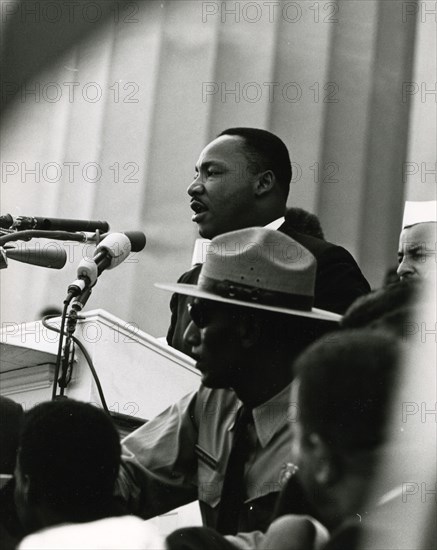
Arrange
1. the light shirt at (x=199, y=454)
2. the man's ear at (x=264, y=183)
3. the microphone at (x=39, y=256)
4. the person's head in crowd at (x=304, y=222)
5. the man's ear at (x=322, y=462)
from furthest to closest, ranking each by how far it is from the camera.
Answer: the person's head in crowd at (x=304, y=222), the man's ear at (x=264, y=183), the microphone at (x=39, y=256), the light shirt at (x=199, y=454), the man's ear at (x=322, y=462)

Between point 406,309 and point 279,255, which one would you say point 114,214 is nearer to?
point 279,255

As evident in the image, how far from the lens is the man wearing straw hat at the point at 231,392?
1.77 meters

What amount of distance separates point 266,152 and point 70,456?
1388 millimetres

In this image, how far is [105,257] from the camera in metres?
2.56

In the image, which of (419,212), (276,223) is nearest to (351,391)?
(419,212)

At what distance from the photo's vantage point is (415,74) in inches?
121

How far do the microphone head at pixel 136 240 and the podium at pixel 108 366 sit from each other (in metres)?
0.20

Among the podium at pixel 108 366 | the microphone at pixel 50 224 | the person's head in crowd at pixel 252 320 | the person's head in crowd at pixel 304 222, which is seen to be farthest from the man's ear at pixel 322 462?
the person's head in crowd at pixel 304 222

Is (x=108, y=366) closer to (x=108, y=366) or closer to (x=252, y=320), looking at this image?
(x=108, y=366)

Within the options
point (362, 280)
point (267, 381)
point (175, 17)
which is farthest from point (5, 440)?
point (175, 17)

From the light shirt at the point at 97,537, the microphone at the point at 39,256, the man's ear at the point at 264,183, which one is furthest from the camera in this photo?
the man's ear at the point at 264,183

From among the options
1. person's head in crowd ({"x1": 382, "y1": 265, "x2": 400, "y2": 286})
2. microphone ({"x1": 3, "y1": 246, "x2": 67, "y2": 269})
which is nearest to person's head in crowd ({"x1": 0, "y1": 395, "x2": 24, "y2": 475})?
microphone ({"x1": 3, "y1": 246, "x2": 67, "y2": 269})

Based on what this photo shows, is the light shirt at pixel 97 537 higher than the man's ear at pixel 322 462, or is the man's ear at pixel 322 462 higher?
the man's ear at pixel 322 462

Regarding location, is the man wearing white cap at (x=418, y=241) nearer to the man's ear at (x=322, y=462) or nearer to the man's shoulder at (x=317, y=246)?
the man's shoulder at (x=317, y=246)
